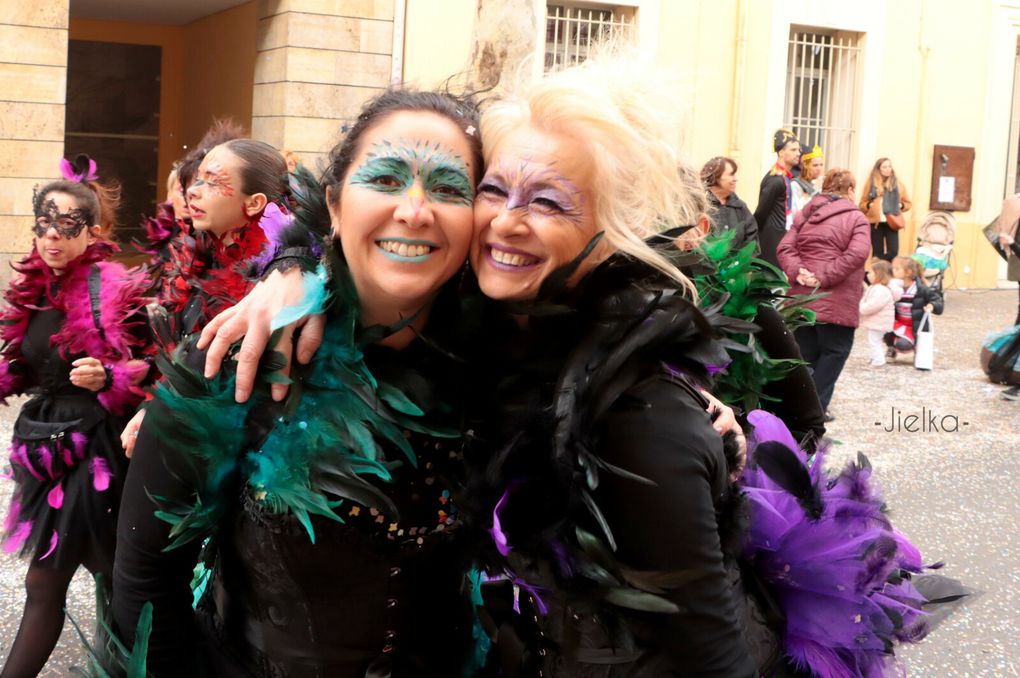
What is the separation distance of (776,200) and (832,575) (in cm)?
763

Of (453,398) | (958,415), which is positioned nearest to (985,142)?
(958,415)

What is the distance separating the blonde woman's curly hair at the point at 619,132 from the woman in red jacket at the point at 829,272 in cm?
600

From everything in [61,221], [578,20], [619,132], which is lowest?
[61,221]

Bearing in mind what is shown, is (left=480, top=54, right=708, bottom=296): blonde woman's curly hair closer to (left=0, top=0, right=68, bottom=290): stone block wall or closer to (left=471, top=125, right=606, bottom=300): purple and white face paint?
(left=471, top=125, right=606, bottom=300): purple and white face paint

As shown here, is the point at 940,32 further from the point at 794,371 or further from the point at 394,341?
the point at 394,341

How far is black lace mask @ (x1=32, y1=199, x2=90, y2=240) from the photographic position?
387cm

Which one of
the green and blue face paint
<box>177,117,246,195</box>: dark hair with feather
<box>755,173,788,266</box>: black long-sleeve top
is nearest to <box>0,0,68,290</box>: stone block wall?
<box>755,173,788,266</box>: black long-sleeve top

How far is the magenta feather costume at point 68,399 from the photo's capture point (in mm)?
3625

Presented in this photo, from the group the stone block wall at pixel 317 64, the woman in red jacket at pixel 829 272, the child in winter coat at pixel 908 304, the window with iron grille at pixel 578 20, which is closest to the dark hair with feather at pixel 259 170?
the woman in red jacket at pixel 829 272

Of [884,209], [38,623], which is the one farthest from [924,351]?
[38,623]

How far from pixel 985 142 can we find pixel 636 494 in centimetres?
1672

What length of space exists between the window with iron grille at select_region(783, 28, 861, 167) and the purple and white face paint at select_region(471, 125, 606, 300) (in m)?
14.4

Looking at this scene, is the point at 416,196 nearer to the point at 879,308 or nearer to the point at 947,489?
the point at 947,489

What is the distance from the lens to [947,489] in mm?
6613
